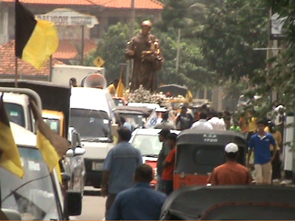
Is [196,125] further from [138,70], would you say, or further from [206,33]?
[206,33]

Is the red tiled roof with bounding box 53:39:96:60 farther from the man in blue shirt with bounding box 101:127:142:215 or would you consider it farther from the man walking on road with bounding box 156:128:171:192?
the man in blue shirt with bounding box 101:127:142:215

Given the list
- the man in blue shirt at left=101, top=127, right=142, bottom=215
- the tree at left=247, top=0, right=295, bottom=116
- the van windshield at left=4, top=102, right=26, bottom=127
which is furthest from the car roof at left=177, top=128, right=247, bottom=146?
the van windshield at left=4, top=102, right=26, bottom=127

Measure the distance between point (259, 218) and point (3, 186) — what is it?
256cm

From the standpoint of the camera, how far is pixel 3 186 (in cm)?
902

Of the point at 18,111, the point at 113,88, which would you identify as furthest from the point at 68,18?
the point at 18,111

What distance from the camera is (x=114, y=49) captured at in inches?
3314

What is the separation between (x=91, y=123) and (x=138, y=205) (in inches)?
547

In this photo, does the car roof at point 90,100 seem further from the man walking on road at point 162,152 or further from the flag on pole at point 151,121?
the man walking on road at point 162,152

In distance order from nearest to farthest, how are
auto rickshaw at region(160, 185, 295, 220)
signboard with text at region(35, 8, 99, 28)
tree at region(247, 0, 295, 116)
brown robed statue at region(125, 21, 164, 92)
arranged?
auto rickshaw at region(160, 185, 295, 220), tree at region(247, 0, 295, 116), brown robed statue at region(125, 21, 164, 92), signboard with text at region(35, 8, 99, 28)

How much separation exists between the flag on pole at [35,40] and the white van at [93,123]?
10.9 meters

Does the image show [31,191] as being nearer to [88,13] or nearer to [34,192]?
[34,192]

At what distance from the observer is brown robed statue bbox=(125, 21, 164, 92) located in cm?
4094

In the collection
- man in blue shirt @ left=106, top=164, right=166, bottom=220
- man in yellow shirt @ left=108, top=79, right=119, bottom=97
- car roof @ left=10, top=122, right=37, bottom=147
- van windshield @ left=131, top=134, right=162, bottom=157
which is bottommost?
man in yellow shirt @ left=108, top=79, right=119, bottom=97

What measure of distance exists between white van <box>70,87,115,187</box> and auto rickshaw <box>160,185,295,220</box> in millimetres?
13930
